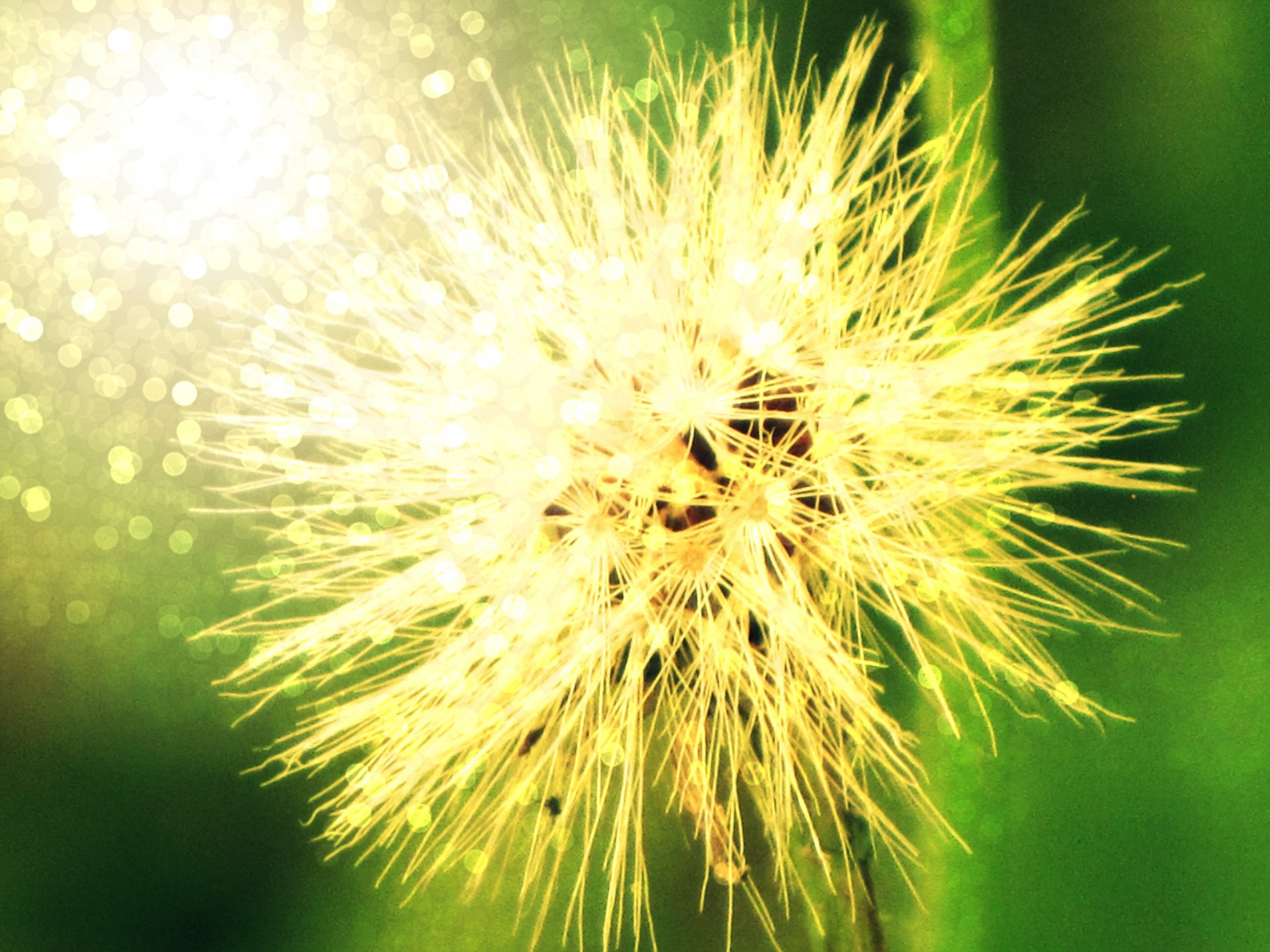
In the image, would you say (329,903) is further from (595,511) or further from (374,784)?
(595,511)

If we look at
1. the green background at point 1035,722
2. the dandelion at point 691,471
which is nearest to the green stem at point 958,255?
the green background at point 1035,722

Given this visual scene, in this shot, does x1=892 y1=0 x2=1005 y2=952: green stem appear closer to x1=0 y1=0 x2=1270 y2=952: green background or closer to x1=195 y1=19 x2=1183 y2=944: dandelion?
x1=0 y1=0 x2=1270 y2=952: green background

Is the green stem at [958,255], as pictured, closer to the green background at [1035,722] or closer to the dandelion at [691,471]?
the green background at [1035,722]

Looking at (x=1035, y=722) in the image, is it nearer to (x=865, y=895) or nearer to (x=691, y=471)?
(x=865, y=895)

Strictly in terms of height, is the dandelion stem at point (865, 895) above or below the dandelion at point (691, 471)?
below

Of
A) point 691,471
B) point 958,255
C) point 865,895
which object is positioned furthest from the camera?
point 958,255

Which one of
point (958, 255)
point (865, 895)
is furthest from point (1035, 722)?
point (958, 255)
